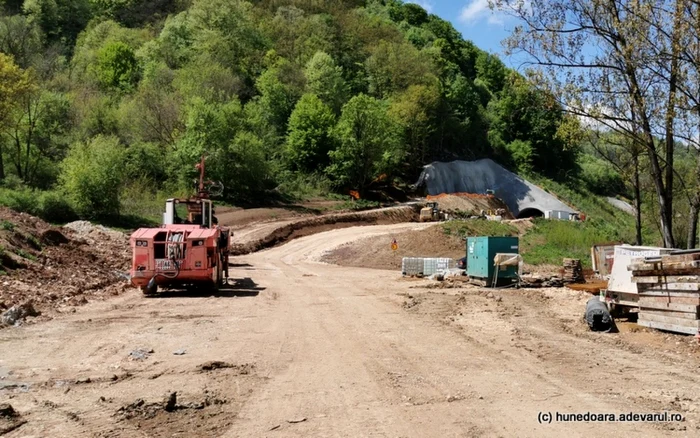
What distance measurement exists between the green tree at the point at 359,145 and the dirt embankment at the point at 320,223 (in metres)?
6.63

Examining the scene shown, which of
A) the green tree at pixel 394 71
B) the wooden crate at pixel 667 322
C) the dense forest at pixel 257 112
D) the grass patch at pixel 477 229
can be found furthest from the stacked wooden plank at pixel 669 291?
the green tree at pixel 394 71

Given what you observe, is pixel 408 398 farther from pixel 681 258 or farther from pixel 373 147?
pixel 373 147

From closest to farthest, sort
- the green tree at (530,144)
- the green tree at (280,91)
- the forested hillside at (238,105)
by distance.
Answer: the forested hillside at (238,105) < the green tree at (280,91) < the green tree at (530,144)

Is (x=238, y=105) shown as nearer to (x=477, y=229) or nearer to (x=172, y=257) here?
(x=477, y=229)

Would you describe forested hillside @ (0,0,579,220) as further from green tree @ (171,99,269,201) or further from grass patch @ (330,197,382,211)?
grass patch @ (330,197,382,211)

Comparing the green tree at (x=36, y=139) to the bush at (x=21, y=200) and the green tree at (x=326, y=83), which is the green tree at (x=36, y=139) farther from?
the green tree at (x=326, y=83)


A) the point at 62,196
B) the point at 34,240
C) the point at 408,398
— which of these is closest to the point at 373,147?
the point at 62,196

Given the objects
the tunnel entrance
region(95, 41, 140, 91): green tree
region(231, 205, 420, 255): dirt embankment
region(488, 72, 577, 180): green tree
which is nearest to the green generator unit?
region(231, 205, 420, 255): dirt embankment

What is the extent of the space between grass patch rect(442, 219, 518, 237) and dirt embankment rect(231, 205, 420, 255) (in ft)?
31.0

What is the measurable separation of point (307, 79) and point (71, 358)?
225 feet

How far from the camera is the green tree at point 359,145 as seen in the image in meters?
59.1

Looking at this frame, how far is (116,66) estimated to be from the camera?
3209 inches

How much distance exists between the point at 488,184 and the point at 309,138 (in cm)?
2658

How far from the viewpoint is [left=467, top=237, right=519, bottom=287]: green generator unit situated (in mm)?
22125
